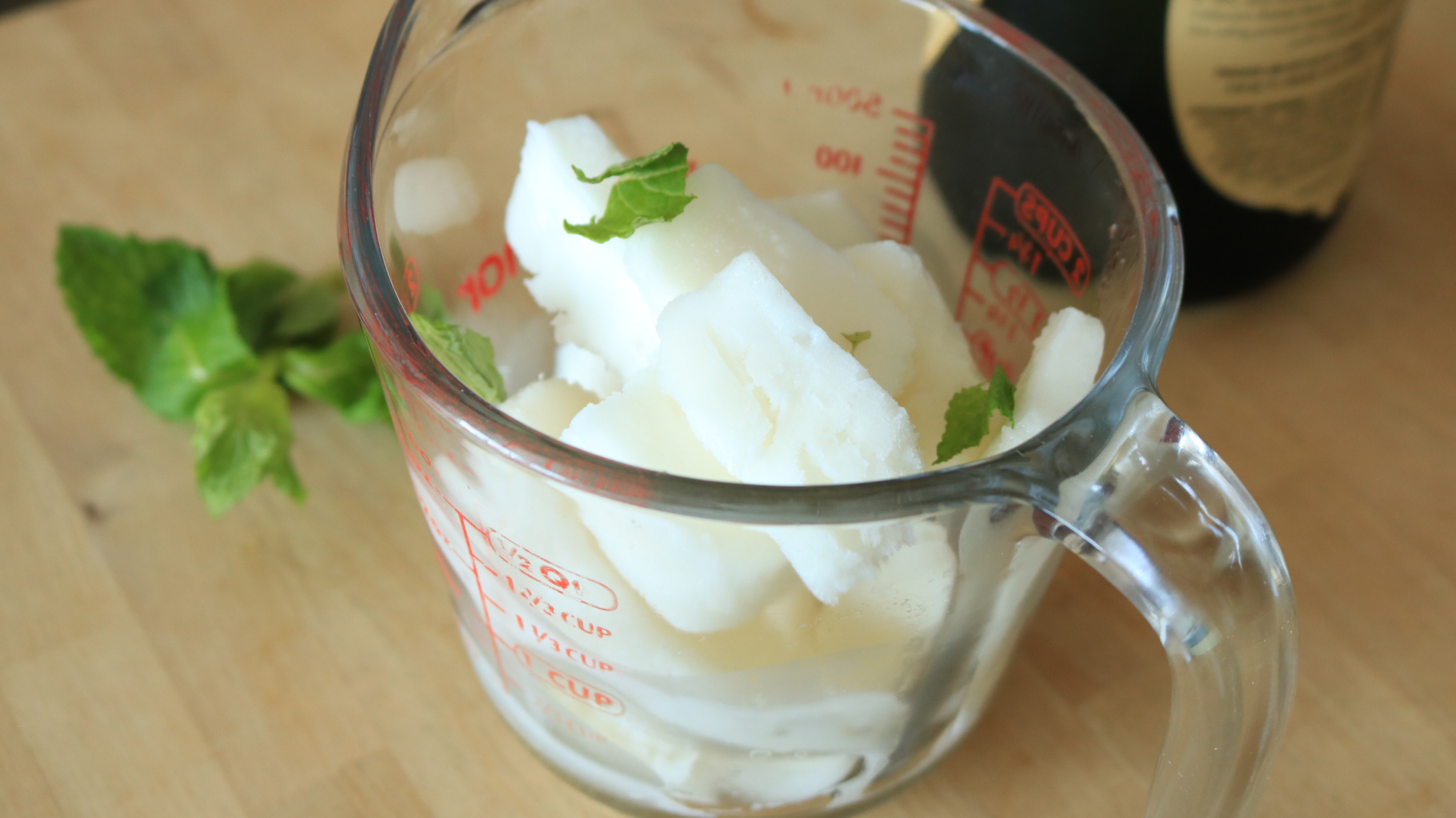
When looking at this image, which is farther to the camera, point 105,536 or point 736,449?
point 105,536

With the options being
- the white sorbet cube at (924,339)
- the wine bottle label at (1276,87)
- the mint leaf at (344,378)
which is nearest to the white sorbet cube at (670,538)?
the white sorbet cube at (924,339)

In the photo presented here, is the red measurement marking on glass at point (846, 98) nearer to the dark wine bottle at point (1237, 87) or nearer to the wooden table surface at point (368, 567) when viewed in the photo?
the dark wine bottle at point (1237, 87)

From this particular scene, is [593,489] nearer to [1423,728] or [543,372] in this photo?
[543,372]

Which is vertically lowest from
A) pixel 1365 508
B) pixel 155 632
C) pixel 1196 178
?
pixel 155 632

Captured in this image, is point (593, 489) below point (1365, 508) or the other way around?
the other way around

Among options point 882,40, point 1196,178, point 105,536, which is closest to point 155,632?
point 105,536
